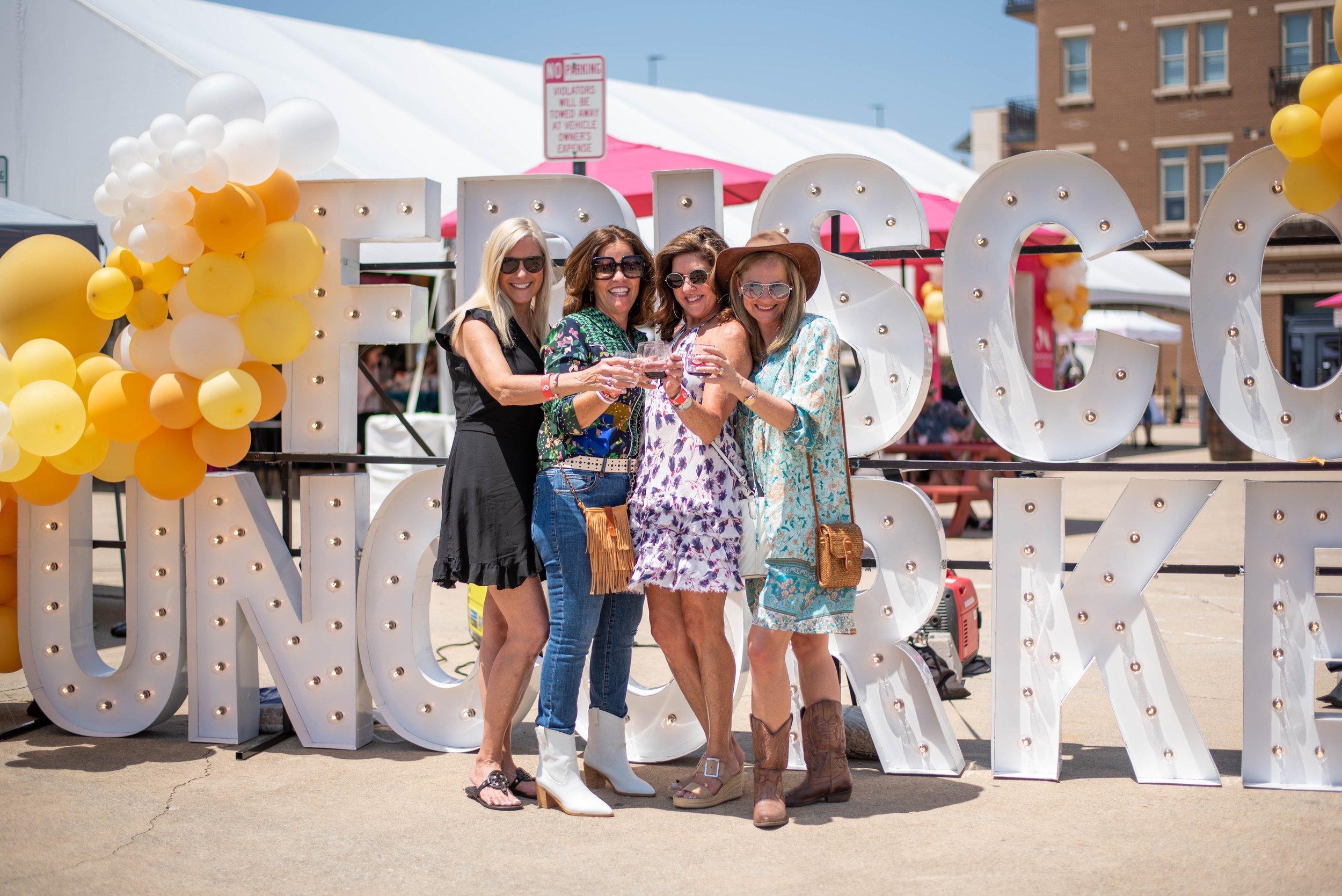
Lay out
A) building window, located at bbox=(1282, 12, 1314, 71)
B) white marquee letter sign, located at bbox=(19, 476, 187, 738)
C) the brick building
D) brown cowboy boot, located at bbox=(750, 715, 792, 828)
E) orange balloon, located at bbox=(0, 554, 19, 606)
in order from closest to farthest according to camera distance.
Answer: brown cowboy boot, located at bbox=(750, 715, 792, 828) < white marquee letter sign, located at bbox=(19, 476, 187, 738) < orange balloon, located at bbox=(0, 554, 19, 606) < the brick building < building window, located at bbox=(1282, 12, 1314, 71)

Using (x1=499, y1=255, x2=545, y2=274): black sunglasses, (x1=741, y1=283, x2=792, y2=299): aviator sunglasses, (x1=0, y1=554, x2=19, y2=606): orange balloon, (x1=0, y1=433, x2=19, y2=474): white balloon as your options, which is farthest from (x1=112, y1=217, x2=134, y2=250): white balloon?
(x1=741, y1=283, x2=792, y2=299): aviator sunglasses

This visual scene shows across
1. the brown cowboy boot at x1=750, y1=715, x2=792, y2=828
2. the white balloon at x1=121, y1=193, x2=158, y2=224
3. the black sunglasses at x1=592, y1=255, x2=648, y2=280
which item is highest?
the white balloon at x1=121, y1=193, x2=158, y2=224

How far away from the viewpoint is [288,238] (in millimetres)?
4508

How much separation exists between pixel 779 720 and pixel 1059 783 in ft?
3.81

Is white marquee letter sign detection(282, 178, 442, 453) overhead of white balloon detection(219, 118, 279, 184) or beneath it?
beneath

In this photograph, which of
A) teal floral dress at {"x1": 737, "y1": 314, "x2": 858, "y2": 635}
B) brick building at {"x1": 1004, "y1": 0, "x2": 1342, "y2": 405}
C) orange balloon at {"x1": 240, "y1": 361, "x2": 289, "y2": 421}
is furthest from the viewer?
brick building at {"x1": 1004, "y1": 0, "x2": 1342, "y2": 405}

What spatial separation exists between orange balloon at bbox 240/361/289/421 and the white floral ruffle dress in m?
1.74

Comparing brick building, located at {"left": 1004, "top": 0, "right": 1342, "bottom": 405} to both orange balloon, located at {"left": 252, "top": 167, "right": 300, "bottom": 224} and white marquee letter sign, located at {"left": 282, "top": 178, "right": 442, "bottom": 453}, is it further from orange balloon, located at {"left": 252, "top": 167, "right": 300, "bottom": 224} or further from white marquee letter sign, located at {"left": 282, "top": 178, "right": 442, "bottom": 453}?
orange balloon, located at {"left": 252, "top": 167, "right": 300, "bottom": 224}

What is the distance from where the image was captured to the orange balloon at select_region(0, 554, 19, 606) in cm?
504

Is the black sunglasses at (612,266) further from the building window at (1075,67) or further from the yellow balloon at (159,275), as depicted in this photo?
the building window at (1075,67)

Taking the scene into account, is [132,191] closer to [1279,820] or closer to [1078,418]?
[1078,418]

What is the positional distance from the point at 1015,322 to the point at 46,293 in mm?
3788

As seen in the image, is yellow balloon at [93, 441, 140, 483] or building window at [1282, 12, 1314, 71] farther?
building window at [1282, 12, 1314, 71]

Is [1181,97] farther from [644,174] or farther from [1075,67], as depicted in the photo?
[644,174]
